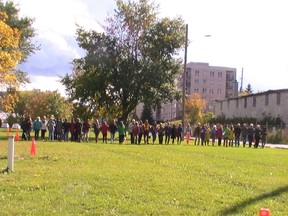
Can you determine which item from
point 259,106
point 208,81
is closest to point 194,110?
point 259,106

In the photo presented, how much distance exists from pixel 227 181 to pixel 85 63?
3452 centimetres

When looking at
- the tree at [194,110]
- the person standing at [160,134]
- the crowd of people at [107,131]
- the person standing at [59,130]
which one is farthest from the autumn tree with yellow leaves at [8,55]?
the tree at [194,110]

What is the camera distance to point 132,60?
45969mm

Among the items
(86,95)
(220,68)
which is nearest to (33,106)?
→ (86,95)

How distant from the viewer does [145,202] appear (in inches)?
359

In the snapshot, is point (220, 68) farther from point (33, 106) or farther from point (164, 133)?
point (164, 133)

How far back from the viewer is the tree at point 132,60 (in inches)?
1784

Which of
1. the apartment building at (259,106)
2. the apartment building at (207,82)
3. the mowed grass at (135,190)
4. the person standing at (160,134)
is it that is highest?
the apartment building at (207,82)

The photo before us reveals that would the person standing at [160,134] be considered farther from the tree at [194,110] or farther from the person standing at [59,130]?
the tree at [194,110]

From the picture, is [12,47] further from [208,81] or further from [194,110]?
[208,81]

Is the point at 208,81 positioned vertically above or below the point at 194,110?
above

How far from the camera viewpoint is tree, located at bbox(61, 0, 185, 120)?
4531cm

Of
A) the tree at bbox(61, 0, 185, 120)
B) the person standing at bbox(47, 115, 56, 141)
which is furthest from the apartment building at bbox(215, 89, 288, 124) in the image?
the person standing at bbox(47, 115, 56, 141)

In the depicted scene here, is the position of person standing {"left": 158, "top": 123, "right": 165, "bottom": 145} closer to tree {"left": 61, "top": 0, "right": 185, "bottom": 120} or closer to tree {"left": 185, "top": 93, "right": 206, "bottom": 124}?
tree {"left": 61, "top": 0, "right": 185, "bottom": 120}
